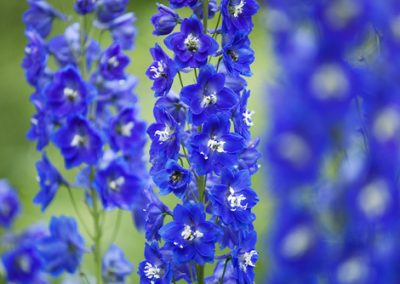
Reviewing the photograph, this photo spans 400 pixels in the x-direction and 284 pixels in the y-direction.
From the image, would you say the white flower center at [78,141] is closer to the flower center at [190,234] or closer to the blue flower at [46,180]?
the blue flower at [46,180]

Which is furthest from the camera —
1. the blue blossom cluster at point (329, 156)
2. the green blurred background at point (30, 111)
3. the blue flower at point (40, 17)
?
the green blurred background at point (30, 111)

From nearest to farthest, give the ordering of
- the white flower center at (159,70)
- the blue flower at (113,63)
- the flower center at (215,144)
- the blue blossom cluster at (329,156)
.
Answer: the blue blossom cluster at (329,156) < the flower center at (215,144) < the white flower center at (159,70) < the blue flower at (113,63)

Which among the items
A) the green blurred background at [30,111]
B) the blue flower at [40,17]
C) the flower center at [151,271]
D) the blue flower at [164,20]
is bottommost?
the flower center at [151,271]

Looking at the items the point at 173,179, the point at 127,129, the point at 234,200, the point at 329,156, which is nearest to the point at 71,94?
the point at 127,129

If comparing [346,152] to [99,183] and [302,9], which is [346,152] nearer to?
[302,9]

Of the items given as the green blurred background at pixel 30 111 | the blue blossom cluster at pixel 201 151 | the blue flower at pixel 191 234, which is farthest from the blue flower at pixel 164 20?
the green blurred background at pixel 30 111

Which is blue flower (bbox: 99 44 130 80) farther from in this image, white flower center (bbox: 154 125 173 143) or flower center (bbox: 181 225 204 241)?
flower center (bbox: 181 225 204 241)

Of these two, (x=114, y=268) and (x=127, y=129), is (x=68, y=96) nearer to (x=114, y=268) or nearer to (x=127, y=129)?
(x=127, y=129)
